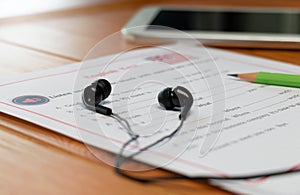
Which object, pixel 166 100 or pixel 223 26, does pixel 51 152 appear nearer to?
pixel 166 100

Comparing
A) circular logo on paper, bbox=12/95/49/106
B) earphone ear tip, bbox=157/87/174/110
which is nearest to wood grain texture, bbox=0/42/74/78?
circular logo on paper, bbox=12/95/49/106

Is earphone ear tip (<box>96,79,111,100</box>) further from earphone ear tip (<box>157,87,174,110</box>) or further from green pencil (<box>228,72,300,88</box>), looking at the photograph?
green pencil (<box>228,72,300,88</box>)

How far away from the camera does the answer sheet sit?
44 cm

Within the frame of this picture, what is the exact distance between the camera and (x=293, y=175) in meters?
0.42

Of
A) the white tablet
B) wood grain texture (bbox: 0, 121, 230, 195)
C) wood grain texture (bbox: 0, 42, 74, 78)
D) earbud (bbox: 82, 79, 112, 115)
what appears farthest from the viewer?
the white tablet

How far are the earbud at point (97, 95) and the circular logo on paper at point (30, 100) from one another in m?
0.04

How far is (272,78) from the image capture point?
635 mm

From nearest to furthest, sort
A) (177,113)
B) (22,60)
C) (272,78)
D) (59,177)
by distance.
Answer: (59,177) < (177,113) < (272,78) < (22,60)

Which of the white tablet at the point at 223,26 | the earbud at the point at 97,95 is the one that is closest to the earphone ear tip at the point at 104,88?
the earbud at the point at 97,95

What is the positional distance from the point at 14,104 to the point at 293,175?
0.28 m

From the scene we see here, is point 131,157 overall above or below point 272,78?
below

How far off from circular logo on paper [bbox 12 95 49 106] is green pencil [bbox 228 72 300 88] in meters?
0.23

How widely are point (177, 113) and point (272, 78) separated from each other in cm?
16

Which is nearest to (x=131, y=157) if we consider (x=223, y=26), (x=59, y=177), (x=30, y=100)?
(x=59, y=177)
